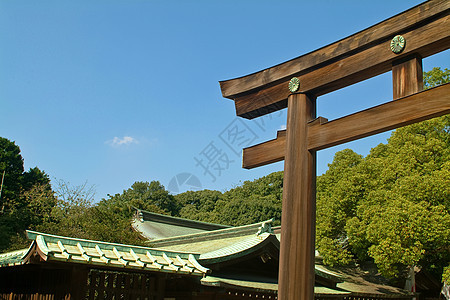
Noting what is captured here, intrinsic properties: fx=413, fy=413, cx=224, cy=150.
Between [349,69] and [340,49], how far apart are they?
0.76 ft

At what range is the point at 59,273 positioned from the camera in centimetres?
735

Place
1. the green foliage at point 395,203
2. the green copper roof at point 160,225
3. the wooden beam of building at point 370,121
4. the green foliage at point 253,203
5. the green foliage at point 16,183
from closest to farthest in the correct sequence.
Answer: the wooden beam of building at point 370,121 < the green foliage at point 395,203 < the green foliage at point 16,183 < the green copper roof at point 160,225 < the green foliage at point 253,203

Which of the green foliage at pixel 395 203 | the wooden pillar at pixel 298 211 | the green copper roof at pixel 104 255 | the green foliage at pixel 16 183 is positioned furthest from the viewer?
the green foliage at pixel 16 183

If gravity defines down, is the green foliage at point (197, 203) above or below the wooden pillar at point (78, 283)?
above

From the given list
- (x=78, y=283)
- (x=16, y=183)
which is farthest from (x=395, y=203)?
(x=16, y=183)

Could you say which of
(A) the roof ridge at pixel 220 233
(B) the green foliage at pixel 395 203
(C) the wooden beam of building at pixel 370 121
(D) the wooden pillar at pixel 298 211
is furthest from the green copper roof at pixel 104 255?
(B) the green foliage at pixel 395 203

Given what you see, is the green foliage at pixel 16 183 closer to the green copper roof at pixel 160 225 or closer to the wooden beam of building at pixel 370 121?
the green copper roof at pixel 160 225

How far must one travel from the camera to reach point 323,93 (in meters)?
4.32

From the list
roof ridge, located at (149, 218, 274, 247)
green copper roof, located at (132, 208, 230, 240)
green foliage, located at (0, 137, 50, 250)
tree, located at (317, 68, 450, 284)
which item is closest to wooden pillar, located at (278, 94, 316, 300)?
roof ridge, located at (149, 218, 274, 247)

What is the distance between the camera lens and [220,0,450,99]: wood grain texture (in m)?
3.52

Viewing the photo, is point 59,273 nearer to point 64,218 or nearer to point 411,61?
point 411,61

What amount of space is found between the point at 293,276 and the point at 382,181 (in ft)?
42.6

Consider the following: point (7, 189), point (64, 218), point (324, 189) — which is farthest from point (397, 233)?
point (7, 189)

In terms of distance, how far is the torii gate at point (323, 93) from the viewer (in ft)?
11.5
